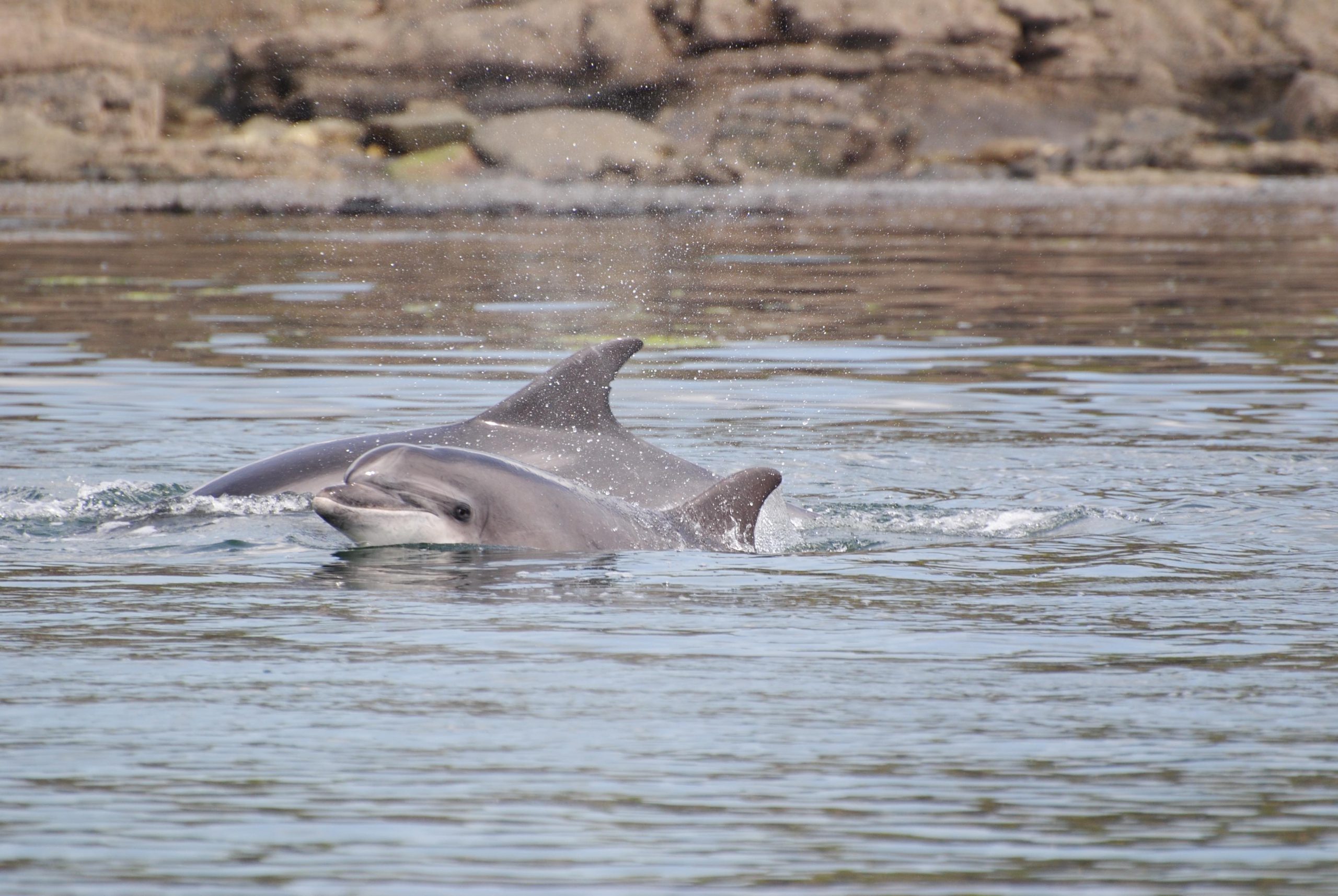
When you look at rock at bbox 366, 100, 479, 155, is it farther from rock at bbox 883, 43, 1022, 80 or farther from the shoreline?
rock at bbox 883, 43, 1022, 80

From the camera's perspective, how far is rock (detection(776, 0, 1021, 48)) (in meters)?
63.2

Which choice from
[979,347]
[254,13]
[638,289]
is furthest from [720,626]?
[254,13]

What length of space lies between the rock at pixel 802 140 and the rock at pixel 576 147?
6.31 ft

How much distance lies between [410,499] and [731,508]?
116cm

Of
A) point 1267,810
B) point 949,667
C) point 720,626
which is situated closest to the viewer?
point 1267,810

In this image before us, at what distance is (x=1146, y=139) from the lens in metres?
58.2

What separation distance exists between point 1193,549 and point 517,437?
267 centimetres

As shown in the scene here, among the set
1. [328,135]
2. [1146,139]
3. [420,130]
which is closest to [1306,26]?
[1146,139]

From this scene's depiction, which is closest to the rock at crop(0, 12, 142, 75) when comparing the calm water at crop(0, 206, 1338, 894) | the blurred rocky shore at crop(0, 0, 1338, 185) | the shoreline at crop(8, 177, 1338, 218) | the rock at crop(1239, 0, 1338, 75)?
the blurred rocky shore at crop(0, 0, 1338, 185)

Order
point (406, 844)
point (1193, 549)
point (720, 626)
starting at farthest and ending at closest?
point (1193, 549), point (720, 626), point (406, 844)

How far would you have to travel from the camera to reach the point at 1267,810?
445 cm

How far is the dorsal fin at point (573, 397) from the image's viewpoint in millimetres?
8633

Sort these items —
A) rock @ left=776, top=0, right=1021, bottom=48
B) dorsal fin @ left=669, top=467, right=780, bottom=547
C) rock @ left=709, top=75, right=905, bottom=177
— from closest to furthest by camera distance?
dorsal fin @ left=669, top=467, right=780, bottom=547 → rock @ left=709, top=75, right=905, bottom=177 → rock @ left=776, top=0, right=1021, bottom=48

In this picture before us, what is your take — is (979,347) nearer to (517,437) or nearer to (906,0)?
(517,437)
